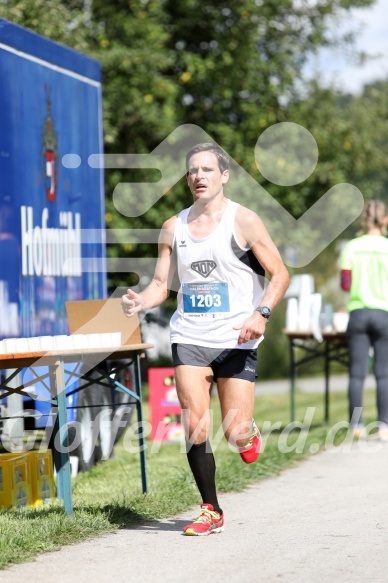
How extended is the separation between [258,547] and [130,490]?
2.31 m

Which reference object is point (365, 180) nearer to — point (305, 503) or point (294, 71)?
point (294, 71)

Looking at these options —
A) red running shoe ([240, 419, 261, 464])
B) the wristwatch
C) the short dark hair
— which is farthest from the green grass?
the short dark hair

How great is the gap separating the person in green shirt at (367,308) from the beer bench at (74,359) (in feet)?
11.6

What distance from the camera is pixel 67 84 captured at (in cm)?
1048

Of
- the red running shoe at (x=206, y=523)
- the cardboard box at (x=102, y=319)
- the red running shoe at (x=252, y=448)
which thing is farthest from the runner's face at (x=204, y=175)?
the red running shoe at (x=206, y=523)

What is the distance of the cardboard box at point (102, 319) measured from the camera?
7602 mm

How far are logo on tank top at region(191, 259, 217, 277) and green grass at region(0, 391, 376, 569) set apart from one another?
57.0 inches

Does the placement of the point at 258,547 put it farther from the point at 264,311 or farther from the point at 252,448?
the point at 264,311

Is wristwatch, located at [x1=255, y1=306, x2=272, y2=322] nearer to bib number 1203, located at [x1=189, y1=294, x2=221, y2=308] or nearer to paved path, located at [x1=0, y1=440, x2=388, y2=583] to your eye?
bib number 1203, located at [x1=189, y1=294, x2=221, y2=308]

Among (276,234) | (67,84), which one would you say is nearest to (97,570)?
(67,84)

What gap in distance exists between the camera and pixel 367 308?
11.1m

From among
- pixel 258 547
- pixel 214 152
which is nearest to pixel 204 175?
pixel 214 152

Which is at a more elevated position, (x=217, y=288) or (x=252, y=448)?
(x=217, y=288)

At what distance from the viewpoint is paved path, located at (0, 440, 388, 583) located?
5.49 meters
